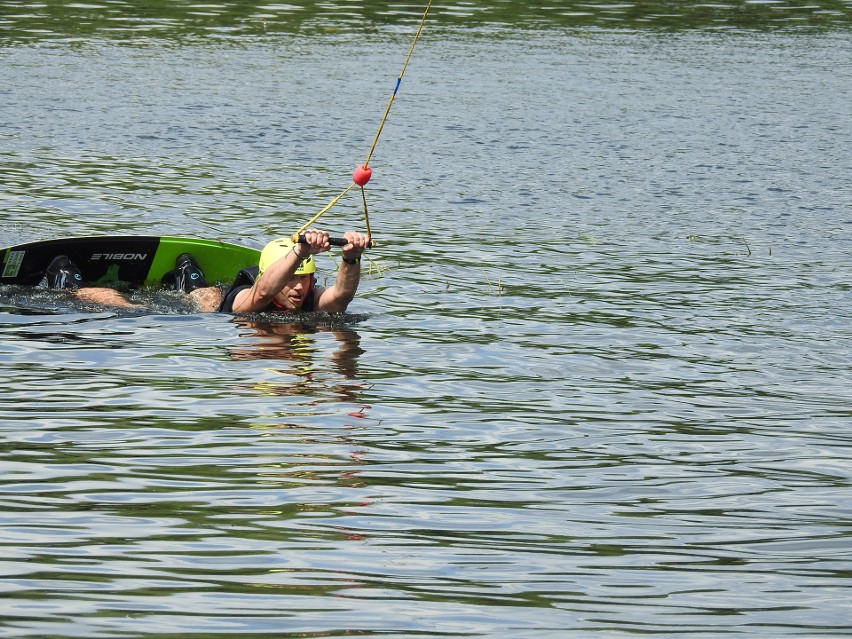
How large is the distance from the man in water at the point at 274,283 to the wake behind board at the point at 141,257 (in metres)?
0.26

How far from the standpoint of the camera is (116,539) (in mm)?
6973

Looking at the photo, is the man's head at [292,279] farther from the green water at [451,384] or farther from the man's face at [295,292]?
the green water at [451,384]

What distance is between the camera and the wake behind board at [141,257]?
1398 centimetres

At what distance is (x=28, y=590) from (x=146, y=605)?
1.69 feet

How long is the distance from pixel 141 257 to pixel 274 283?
2429mm

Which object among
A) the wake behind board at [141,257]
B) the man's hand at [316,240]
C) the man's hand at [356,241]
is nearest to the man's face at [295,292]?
the man's hand at [356,241]

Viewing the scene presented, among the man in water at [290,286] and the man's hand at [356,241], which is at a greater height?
the man's hand at [356,241]

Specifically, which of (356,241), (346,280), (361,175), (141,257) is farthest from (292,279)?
(141,257)

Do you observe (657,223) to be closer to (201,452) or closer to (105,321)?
(105,321)

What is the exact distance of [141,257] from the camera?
14.2 m

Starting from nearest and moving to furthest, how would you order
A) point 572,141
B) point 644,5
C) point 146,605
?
point 146,605
point 572,141
point 644,5

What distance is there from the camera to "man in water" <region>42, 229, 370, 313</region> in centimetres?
1201

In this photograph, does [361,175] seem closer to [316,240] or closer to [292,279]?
[316,240]

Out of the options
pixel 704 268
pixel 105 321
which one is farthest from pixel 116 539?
pixel 704 268
